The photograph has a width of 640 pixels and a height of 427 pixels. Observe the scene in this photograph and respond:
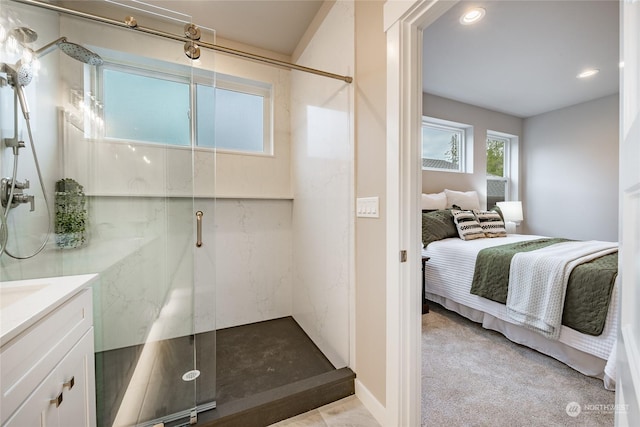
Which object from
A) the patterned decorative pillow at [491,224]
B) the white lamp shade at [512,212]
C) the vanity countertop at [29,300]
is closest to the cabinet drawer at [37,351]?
the vanity countertop at [29,300]

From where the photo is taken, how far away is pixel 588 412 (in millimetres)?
1396

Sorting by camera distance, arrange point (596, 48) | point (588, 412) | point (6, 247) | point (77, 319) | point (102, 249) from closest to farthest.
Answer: point (77, 319) < point (6, 247) < point (588, 412) < point (102, 249) < point (596, 48)

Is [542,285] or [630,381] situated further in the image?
[542,285]

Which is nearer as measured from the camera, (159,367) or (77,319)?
(77,319)

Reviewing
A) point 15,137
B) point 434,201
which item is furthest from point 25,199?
point 434,201

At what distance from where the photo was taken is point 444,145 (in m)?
3.93

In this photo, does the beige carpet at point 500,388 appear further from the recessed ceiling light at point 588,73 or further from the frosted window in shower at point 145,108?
the recessed ceiling light at point 588,73

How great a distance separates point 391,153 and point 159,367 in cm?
167

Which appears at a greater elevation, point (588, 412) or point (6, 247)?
point (6, 247)

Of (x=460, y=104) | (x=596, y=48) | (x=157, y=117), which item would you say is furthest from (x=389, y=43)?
(x=460, y=104)

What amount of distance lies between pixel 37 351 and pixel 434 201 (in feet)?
11.4

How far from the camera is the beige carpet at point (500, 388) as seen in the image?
4.51 feet

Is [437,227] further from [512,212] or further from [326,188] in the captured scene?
[512,212]

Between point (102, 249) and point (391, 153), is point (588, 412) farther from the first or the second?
point (102, 249)
